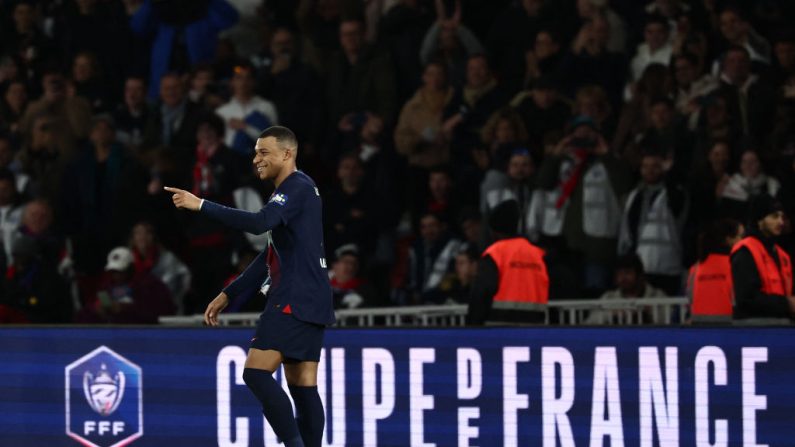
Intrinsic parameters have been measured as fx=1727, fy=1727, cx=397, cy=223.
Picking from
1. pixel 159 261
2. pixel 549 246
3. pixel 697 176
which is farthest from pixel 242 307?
pixel 697 176

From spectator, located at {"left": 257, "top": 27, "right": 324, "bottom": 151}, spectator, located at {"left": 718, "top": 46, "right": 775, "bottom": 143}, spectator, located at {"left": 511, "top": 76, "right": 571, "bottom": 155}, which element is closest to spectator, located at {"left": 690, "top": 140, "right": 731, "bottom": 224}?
spectator, located at {"left": 718, "top": 46, "right": 775, "bottom": 143}

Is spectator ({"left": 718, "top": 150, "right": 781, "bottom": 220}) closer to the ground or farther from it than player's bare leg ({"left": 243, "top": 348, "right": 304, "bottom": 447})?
farther from it

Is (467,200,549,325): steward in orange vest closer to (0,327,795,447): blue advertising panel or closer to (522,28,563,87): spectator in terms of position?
(0,327,795,447): blue advertising panel

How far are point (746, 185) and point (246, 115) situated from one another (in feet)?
17.1

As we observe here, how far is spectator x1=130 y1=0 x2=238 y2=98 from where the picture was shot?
1841cm

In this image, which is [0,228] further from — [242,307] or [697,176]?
[697,176]

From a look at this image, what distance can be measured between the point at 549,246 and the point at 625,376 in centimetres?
448

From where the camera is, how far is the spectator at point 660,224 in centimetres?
1448

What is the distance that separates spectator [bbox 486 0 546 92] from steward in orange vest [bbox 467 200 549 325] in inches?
195

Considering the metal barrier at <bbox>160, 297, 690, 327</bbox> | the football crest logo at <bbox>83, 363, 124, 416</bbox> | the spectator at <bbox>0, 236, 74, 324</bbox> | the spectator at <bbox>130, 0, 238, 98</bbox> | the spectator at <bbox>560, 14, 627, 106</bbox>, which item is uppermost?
the spectator at <bbox>130, 0, 238, 98</bbox>

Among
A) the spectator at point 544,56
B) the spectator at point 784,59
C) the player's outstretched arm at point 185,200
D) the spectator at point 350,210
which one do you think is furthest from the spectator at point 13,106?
the player's outstretched arm at point 185,200

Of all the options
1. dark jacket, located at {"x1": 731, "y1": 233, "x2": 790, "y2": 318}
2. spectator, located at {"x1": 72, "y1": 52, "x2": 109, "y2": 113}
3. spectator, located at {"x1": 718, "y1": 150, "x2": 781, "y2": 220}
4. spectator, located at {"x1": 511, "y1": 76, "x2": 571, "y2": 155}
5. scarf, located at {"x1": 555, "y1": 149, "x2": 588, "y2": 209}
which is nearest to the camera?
dark jacket, located at {"x1": 731, "y1": 233, "x2": 790, "y2": 318}

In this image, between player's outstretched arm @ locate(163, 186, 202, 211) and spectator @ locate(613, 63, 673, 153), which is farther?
spectator @ locate(613, 63, 673, 153)

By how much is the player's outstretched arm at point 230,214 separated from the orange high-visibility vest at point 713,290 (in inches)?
166
